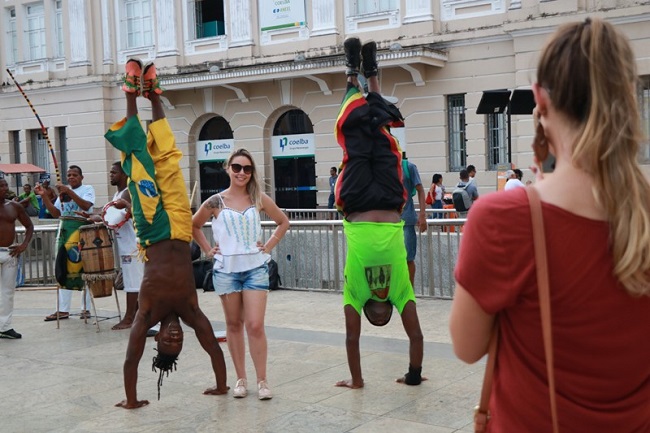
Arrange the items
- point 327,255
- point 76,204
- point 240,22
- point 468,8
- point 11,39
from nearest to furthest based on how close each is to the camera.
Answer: point 76,204
point 327,255
point 468,8
point 240,22
point 11,39

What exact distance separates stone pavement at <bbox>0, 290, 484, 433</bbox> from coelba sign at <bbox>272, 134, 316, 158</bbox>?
51.7 feet

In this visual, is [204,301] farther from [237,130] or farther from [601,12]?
[237,130]

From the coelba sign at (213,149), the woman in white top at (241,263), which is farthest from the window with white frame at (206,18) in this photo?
the woman in white top at (241,263)

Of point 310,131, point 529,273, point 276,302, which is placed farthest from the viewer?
point 310,131

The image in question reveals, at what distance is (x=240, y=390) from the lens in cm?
636

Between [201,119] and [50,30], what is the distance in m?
7.20

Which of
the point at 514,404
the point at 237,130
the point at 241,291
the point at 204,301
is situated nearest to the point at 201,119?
the point at 237,130

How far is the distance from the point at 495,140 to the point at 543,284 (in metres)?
Answer: 20.4

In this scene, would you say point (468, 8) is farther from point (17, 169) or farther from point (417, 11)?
point (17, 169)

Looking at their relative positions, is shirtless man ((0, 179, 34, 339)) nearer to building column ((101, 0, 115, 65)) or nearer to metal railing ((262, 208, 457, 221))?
metal railing ((262, 208, 457, 221))

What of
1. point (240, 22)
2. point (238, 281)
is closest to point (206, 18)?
point (240, 22)

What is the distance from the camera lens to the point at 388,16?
23.0m

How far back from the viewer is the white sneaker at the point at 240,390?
6348 mm

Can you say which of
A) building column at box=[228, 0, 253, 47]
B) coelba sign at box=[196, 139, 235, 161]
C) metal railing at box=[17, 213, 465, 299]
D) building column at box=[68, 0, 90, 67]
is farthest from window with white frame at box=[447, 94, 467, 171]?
building column at box=[68, 0, 90, 67]
